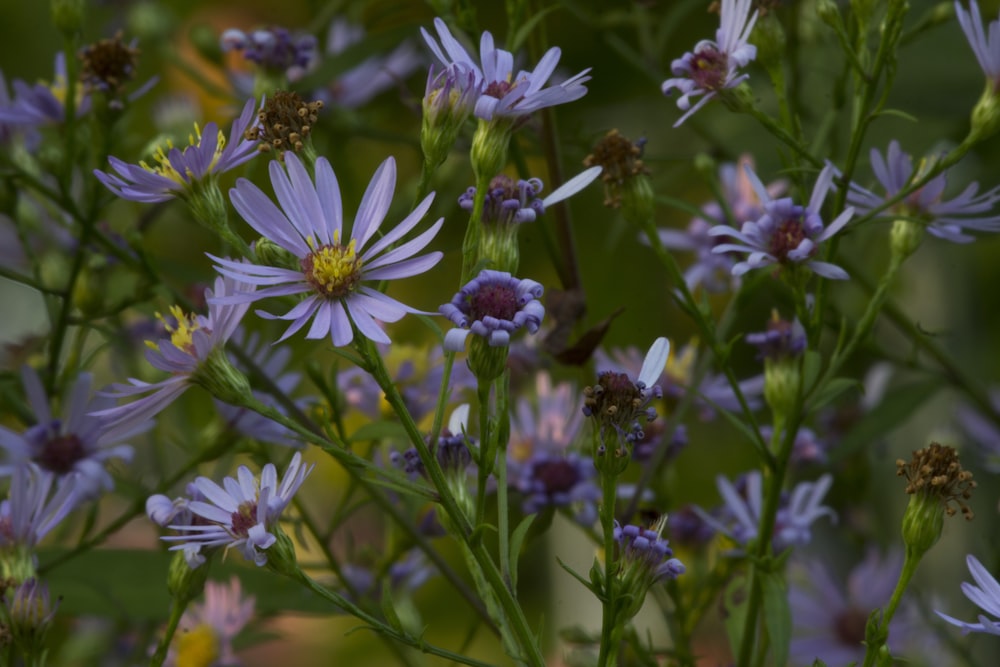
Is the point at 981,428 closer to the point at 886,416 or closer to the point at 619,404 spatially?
the point at 886,416

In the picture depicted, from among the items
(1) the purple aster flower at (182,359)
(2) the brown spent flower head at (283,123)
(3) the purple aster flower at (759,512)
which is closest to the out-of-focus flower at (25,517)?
(1) the purple aster flower at (182,359)

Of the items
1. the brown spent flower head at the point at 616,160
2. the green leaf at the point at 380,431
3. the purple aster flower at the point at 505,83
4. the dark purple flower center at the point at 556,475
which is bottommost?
the green leaf at the point at 380,431

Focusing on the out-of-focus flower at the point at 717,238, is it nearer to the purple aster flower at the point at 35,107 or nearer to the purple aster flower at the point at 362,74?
the purple aster flower at the point at 362,74

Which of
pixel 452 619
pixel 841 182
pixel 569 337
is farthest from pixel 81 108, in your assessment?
pixel 452 619

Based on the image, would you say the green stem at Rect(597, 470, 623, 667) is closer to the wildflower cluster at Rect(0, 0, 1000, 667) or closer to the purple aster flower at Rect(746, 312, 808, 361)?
the wildflower cluster at Rect(0, 0, 1000, 667)

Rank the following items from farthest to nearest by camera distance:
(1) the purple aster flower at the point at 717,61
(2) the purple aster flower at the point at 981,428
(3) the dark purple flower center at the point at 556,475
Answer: (2) the purple aster flower at the point at 981,428, (3) the dark purple flower center at the point at 556,475, (1) the purple aster flower at the point at 717,61

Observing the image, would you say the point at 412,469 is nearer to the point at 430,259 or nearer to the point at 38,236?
the point at 430,259

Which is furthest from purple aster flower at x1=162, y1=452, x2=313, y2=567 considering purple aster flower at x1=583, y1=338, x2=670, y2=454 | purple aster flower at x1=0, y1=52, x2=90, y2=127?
purple aster flower at x1=0, y1=52, x2=90, y2=127
